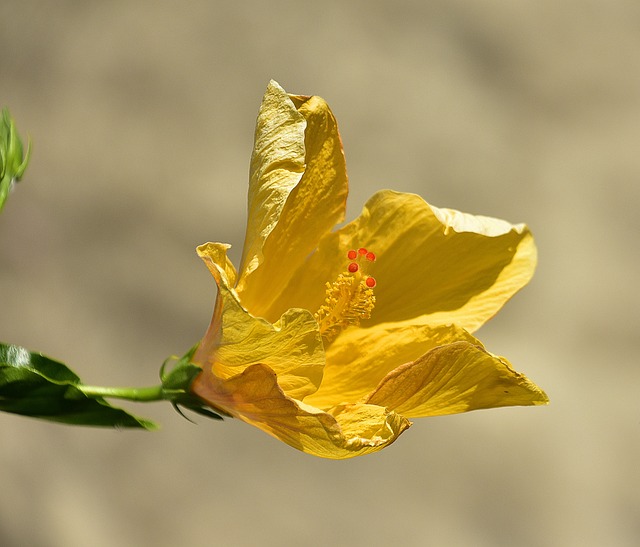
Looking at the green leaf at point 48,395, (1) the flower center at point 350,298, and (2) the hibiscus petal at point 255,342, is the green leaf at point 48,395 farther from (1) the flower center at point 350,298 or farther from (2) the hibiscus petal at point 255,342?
(1) the flower center at point 350,298

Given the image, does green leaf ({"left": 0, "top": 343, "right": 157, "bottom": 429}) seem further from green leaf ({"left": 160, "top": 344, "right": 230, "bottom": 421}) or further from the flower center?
the flower center

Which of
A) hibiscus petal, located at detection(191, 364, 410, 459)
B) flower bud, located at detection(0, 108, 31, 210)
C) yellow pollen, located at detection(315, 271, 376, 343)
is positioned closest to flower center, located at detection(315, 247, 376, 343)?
yellow pollen, located at detection(315, 271, 376, 343)

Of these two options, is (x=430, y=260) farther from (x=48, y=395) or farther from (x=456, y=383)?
(x=48, y=395)

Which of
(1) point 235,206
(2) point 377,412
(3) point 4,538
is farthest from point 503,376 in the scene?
(3) point 4,538

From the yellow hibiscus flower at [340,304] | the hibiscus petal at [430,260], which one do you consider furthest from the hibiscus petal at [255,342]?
the hibiscus petal at [430,260]

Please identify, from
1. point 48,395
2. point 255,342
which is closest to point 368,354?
point 255,342
